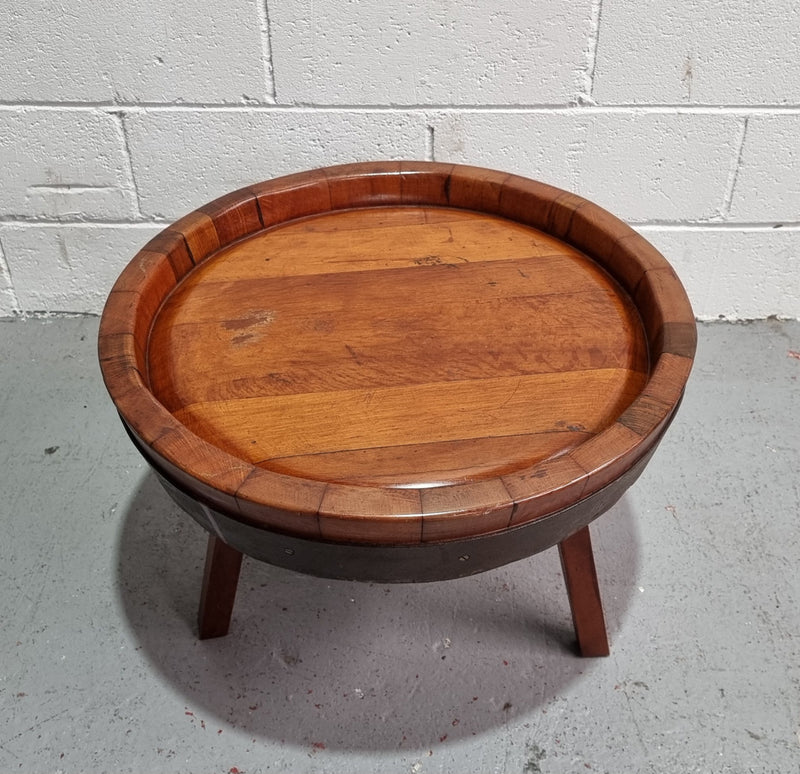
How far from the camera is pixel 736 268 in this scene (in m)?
2.25

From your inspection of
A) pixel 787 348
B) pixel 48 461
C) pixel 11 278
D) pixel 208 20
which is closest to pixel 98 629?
pixel 48 461

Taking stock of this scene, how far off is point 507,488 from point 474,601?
0.68 m

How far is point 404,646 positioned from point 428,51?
133 centimetres

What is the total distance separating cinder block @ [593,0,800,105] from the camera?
182 centimetres

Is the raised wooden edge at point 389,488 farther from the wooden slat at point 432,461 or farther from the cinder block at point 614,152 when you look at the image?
the cinder block at point 614,152

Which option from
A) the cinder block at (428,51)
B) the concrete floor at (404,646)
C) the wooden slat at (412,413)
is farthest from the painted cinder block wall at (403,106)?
the wooden slat at (412,413)

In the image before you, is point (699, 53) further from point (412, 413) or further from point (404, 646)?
point (404, 646)

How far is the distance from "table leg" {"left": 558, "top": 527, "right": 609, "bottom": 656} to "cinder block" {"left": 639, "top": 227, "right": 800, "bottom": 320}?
1.12 m

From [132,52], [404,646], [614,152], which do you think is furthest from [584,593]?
[132,52]

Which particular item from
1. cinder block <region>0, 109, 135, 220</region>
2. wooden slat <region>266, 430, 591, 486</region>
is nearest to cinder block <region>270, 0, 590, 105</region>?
cinder block <region>0, 109, 135, 220</region>

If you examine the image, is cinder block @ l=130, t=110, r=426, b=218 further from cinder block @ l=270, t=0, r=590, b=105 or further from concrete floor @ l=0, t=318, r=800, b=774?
concrete floor @ l=0, t=318, r=800, b=774

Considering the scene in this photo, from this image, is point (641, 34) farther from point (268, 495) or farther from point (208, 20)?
point (268, 495)

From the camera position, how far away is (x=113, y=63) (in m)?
1.90

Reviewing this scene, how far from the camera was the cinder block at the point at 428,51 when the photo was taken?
1.81m
